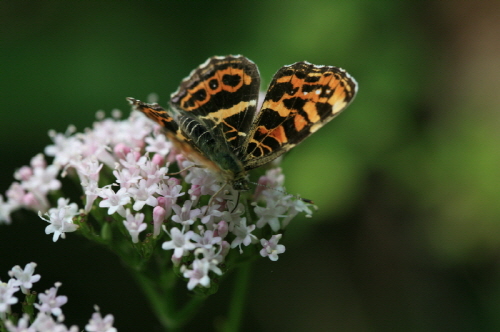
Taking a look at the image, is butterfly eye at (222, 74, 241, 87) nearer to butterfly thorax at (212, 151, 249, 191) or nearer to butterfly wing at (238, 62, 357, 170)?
butterfly wing at (238, 62, 357, 170)

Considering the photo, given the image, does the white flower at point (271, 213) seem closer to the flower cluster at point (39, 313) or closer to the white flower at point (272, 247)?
the white flower at point (272, 247)

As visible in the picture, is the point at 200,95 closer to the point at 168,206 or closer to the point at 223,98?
the point at 223,98

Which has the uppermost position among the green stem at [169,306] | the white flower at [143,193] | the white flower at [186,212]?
the white flower at [143,193]

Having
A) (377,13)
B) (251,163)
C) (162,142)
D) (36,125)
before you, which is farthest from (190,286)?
(377,13)

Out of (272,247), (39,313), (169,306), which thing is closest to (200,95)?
(272,247)

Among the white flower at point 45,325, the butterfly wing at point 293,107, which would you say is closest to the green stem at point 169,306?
the white flower at point 45,325

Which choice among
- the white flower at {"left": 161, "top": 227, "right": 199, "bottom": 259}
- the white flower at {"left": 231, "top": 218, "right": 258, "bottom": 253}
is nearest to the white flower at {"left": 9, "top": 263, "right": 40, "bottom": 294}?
the white flower at {"left": 161, "top": 227, "right": 199, "bottom": 259}

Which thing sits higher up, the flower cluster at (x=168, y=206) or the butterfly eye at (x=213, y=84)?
the butterfly eye at (x=213, y=84)
